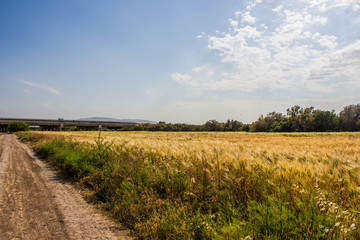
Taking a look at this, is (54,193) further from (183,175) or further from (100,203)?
(183,175)

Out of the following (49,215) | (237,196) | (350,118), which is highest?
(350,118)

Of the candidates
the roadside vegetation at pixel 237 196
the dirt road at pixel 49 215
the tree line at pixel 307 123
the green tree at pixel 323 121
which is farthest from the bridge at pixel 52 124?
the roadside vegetation at pixel 237 196

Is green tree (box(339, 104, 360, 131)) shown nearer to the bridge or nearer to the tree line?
the tree line

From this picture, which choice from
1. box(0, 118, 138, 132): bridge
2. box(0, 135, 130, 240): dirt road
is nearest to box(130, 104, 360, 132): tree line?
box(0, 118, 138, 132): bridge

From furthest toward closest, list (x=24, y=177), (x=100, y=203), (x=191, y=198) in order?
1. (x=24, y=177)
2. (x=100, y=203)
3. (x=191, y=198)

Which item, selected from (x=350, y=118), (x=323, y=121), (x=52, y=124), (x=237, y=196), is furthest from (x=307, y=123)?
(x=52, y=124)

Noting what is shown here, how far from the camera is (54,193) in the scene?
6090 millimetres

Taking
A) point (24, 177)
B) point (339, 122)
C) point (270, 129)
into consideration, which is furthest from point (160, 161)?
point (339, 122)

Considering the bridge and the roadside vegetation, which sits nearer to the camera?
the roadside vegetation

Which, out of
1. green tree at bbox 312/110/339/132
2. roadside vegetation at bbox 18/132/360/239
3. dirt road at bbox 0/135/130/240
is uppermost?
green tree at bbox 312/110/339/132

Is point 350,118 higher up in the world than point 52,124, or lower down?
higher up

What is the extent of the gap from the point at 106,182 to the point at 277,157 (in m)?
4.83

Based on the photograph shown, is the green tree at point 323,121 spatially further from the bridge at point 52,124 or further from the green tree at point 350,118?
the bridge at point 52,124

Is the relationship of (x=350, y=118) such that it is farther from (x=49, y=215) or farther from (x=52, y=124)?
(x=52, y=124)
